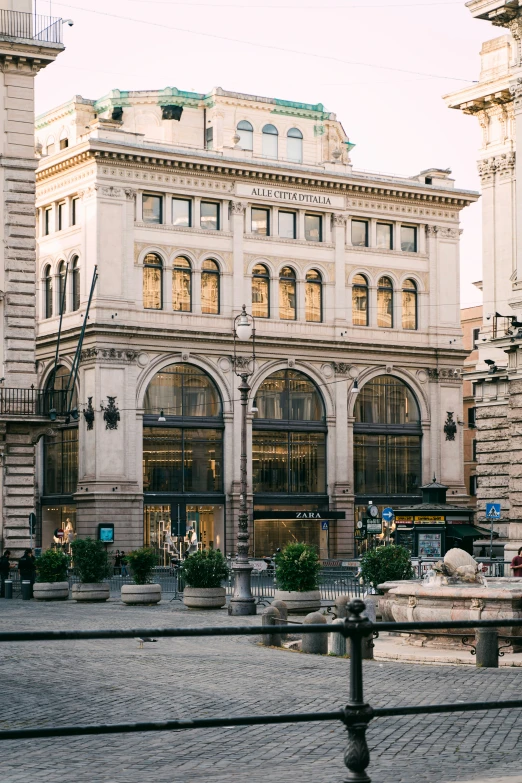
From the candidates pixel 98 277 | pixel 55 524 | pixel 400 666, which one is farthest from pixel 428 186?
pixel 400 666

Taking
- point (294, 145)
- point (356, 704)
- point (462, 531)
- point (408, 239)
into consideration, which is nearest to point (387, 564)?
point (462, 531)

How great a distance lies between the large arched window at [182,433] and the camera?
69500mm

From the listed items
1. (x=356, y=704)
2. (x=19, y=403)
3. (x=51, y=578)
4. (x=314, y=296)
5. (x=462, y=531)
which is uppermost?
(x=314, y=296)

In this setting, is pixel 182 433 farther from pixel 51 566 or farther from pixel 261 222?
pixel 51 566

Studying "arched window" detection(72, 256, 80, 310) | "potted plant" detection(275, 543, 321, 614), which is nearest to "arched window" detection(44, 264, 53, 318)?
"arched window" detection(72, 256, 80, 310)

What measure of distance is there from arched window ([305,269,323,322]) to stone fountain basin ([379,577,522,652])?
171 ft

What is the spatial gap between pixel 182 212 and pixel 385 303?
45.6 ft

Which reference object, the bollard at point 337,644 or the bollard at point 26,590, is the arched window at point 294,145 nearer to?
the bollard at point 26,590

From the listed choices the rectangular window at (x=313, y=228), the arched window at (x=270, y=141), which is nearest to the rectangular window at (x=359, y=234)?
the rectangular window at (x=313, y=228)

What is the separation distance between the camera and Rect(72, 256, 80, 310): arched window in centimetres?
7006

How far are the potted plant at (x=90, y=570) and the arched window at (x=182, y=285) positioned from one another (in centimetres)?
3212

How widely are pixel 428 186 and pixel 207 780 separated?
2770 inches

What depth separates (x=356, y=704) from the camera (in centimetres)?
759

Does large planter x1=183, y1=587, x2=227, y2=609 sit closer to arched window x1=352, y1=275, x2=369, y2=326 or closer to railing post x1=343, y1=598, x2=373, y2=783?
railing post x1=343, y1=598, x2=373, y2=783
